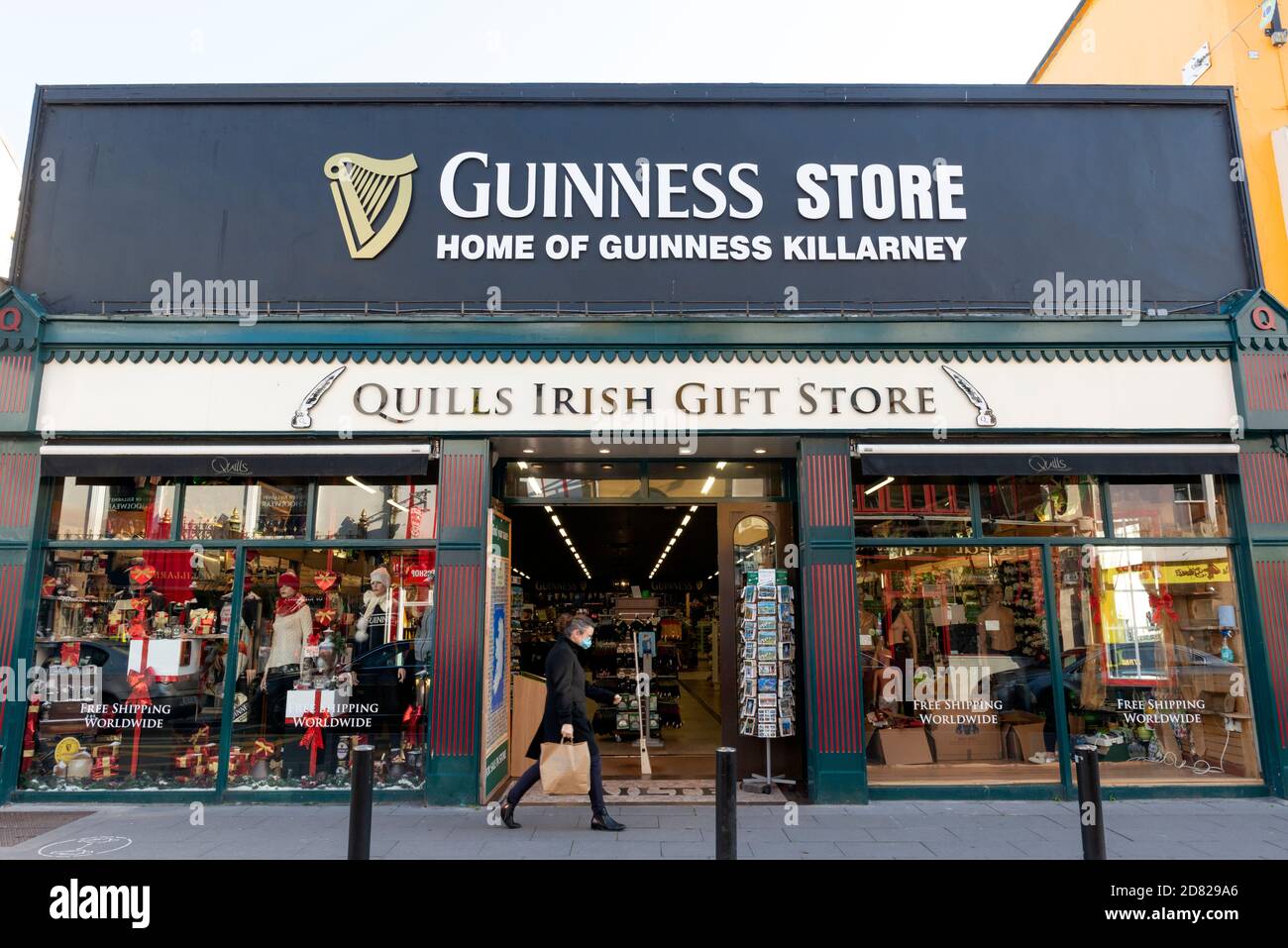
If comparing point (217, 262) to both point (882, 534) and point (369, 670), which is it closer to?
point (369, 670)

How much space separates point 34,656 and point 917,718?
28.2 ft

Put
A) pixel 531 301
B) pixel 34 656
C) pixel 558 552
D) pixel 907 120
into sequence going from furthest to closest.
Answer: pixel 558 552 → pixel 907 120 → pixel 531 301 → pixel 34 656

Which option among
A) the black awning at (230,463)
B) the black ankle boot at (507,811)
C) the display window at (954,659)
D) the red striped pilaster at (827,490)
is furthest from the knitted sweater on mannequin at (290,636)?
the display window at (954,659)

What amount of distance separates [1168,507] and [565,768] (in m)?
6.59

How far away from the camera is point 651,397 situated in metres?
7.99

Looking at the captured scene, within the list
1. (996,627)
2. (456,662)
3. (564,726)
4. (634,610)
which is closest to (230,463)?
(456,662)

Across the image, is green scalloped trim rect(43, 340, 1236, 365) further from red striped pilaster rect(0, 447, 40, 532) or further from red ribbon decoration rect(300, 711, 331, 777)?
red ribbon decoration rect(300, 711, 331, 777)

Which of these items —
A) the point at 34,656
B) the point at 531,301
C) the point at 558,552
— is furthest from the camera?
the point at 558,552

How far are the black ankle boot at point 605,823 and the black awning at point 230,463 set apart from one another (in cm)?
358

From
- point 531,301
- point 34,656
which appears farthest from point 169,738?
point 531,301

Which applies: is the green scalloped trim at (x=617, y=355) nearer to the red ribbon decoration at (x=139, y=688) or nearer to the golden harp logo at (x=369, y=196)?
the golden harp logo at (x=369, y=196)

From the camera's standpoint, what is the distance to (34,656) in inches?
303

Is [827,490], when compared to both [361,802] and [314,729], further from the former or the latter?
[314,729]

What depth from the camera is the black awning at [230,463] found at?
306 inches
